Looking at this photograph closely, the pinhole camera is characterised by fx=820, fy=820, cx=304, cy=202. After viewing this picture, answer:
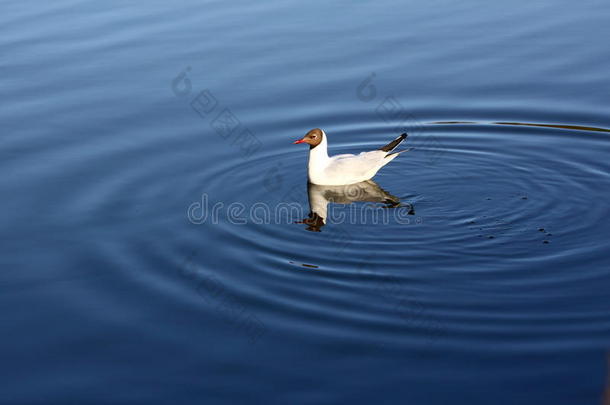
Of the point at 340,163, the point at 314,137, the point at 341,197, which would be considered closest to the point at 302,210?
the point at 341,197

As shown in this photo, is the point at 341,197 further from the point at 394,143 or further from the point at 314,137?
the point at 394,143

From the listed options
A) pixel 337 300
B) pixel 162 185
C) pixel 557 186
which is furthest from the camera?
pixel 162 185

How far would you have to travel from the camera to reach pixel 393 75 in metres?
15.3

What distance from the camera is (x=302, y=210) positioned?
11.0 metres

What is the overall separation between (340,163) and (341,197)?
0.52 meters

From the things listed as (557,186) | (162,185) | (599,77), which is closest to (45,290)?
(162,185)

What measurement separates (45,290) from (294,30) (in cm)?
1051

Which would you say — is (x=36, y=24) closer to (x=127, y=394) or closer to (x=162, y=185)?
(x=162, y=185)

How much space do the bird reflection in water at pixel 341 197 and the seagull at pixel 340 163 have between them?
0.10m

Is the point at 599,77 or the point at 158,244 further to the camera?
the point at 599,77

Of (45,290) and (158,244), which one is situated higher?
(158,244)

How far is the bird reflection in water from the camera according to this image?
10.7 m

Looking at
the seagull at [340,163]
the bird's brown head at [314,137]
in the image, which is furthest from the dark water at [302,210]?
the bird's brown head at [314,137]

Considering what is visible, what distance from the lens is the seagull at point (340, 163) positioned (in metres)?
11.9
